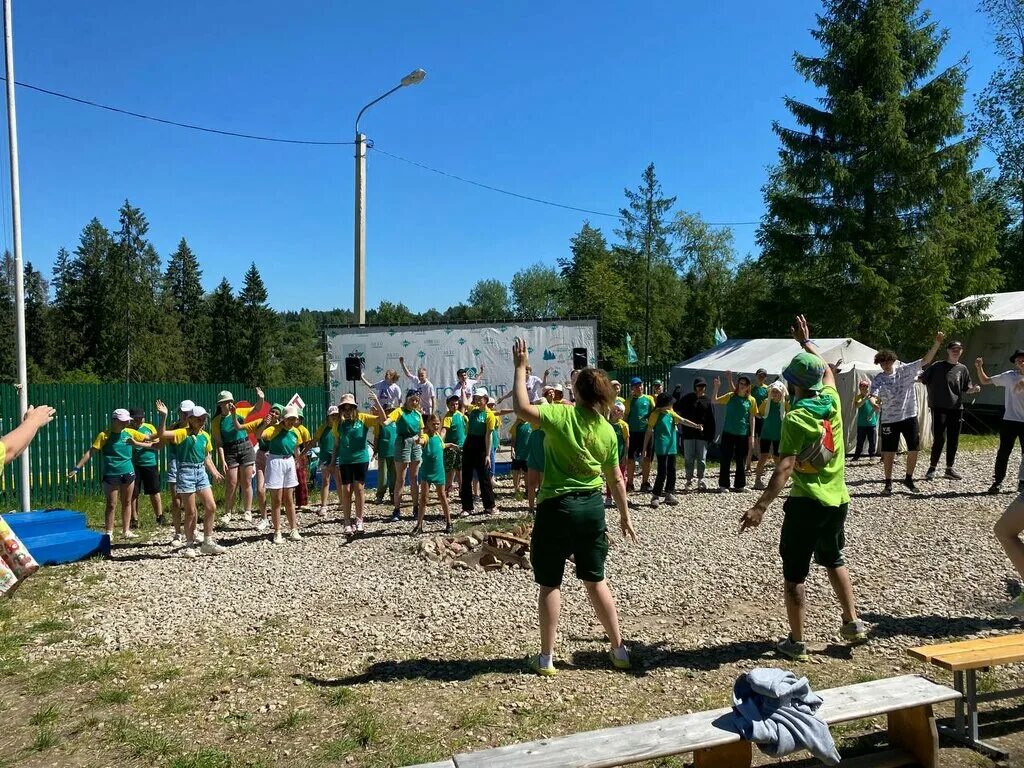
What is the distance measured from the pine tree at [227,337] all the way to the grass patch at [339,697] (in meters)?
54.7

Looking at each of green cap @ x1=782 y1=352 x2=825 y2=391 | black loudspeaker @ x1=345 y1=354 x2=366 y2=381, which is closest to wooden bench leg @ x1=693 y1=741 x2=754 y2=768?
green cap @ x1=782 y1=352 x2=825 y2=391

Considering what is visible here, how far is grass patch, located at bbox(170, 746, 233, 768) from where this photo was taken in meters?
3.62

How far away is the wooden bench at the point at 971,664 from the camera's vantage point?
3.54 m

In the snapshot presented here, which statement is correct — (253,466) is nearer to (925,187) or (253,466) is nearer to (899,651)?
(899,651)

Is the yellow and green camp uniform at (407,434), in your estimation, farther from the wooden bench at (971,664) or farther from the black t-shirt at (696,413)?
the wooden bench at (971,664)

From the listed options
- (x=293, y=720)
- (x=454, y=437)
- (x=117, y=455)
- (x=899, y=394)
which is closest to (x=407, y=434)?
(x=454, y=437)

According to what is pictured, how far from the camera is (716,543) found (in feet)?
26.5

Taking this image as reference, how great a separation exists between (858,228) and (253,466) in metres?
19.3

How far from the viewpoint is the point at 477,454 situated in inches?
393

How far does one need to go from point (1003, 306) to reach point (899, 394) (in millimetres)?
16249

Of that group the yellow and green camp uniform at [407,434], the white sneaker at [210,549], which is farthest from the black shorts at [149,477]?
the yellow and green camp uniform at [407,434]

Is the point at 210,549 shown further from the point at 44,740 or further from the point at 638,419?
the point at 638,419

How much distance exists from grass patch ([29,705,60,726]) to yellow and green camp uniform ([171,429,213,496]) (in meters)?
3.68

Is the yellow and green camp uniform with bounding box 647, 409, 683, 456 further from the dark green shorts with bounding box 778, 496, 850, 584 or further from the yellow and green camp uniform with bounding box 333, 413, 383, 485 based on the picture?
the dark green shorts with bounding box 778, 496, 850, 584
